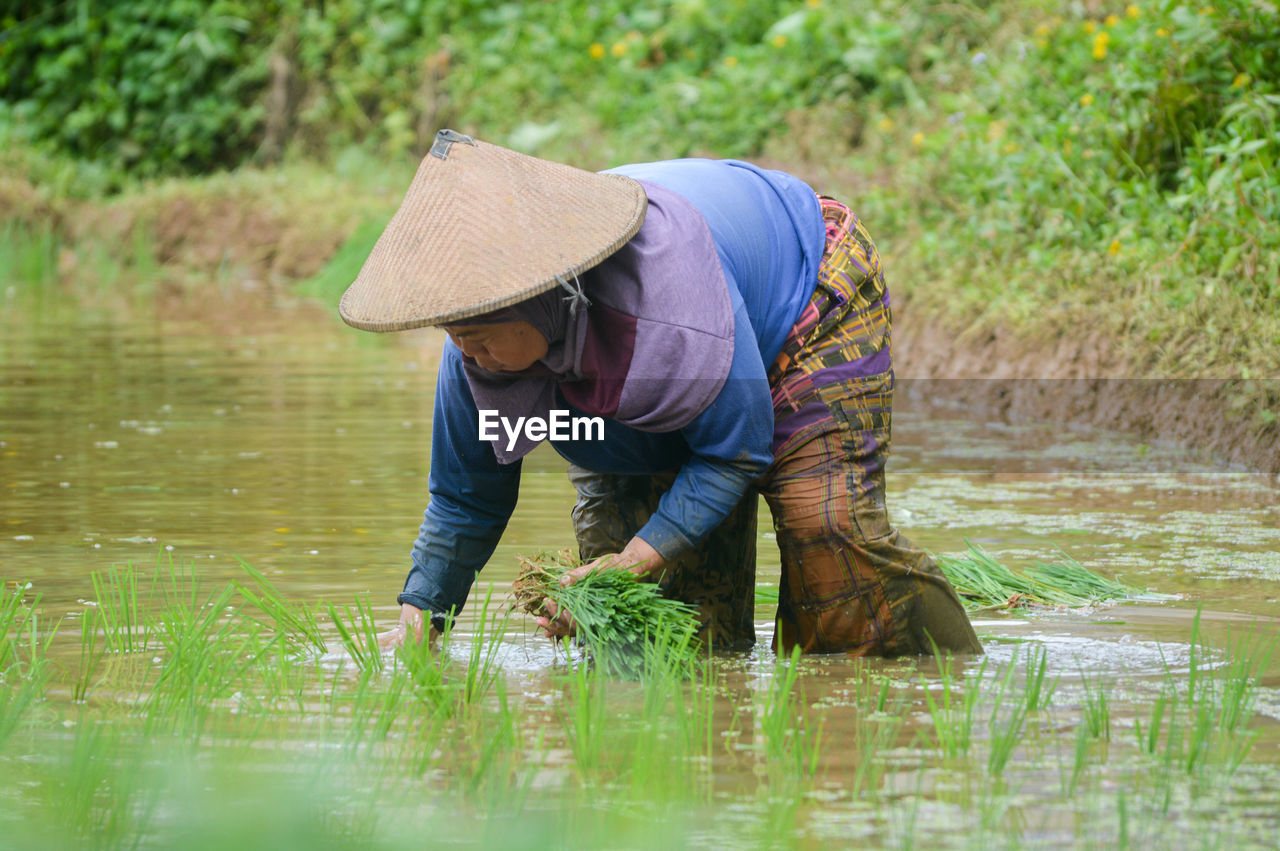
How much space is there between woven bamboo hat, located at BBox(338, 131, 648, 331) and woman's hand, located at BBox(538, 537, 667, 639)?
61 cm

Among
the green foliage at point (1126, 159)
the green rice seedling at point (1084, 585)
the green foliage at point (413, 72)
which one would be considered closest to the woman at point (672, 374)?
the green rice seedling at point (1084, 585)

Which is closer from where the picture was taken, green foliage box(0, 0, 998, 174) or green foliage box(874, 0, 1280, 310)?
green foliage box(874, 0, 1280, 310)

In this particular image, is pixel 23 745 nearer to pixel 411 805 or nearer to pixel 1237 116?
pixel 411 805

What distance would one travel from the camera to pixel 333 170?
49.6 ft

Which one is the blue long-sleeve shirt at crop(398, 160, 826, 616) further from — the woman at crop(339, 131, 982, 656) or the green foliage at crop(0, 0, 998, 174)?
the green foliage at crop(0, 0, 998, 174)

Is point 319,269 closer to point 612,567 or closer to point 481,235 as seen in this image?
point 612,567

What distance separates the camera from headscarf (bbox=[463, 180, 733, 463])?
2828 mm

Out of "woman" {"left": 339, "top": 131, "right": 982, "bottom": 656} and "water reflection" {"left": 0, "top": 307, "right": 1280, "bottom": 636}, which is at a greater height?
"woman" {"left": 339, "top": 131, "right": 982, "bottom": 656}

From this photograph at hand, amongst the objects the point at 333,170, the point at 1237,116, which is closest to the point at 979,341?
the point at 1237,116

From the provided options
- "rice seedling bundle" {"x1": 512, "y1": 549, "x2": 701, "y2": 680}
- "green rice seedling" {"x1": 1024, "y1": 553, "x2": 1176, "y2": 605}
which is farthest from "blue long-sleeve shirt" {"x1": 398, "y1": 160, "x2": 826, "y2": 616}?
"green rice seedling" {"x1": 1024, "y1": 553, "x2": 1176, "y2": 605}

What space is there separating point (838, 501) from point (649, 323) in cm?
60

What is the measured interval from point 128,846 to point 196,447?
4.25 m

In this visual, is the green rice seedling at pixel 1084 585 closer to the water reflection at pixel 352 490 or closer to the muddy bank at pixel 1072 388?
the water reflection at pixel 352 490

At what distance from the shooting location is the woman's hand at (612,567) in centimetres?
310
